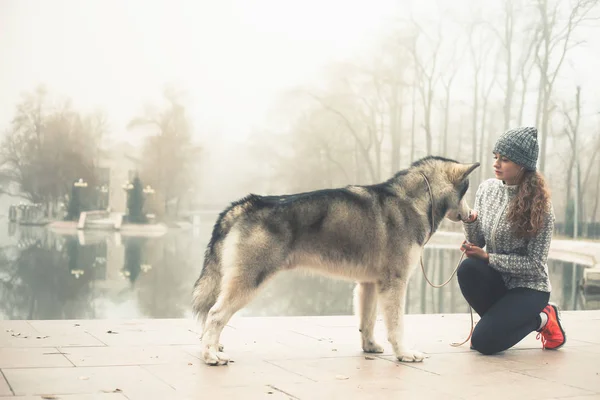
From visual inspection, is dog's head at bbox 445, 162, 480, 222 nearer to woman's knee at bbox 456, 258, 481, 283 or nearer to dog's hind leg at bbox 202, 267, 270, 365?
woman's knee at bbox 456, 258, 481, 283

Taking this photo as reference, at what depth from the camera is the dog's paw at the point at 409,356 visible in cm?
370

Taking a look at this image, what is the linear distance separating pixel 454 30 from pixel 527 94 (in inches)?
58.8

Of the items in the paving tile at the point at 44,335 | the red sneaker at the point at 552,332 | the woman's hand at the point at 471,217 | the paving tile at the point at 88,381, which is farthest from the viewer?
the red sneaker at the point at 552,332

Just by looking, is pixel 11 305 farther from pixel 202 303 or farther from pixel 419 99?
pixel 419 99

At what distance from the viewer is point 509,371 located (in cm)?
356

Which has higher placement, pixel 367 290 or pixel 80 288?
pixel 367 290

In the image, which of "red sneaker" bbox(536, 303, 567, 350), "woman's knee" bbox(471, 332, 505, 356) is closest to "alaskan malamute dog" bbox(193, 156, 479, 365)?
"woman's knee" bbox(471, 332, 505, 356)

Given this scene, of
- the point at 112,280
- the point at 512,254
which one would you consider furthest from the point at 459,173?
the point at 112,280

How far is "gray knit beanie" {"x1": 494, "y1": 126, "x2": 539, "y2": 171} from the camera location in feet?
12.8

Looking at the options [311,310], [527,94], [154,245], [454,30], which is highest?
[454,30]

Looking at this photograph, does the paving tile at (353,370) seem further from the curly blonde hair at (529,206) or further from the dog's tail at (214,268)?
the curly blonde hair at (529,206)

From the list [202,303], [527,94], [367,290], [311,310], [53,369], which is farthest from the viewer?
[527,94]

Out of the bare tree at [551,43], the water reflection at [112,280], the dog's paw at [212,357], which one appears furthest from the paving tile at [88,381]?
the bare tree at [551,43]

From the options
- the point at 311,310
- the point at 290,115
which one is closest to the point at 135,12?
the point at 290,115
